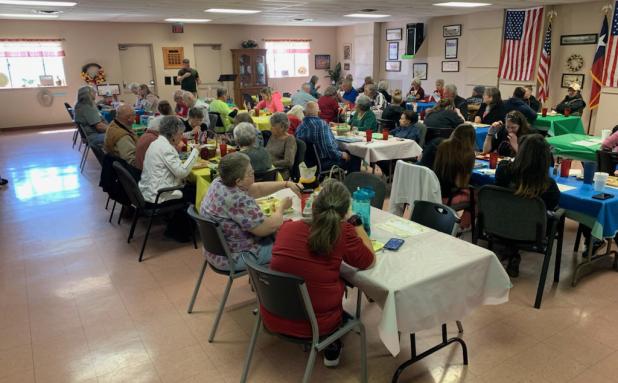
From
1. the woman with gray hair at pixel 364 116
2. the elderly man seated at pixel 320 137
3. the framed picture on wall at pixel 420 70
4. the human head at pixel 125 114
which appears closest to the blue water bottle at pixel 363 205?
the elderly man seated at pixel 320 137

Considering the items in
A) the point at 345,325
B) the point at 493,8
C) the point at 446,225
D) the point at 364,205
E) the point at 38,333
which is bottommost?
the point at 38,333

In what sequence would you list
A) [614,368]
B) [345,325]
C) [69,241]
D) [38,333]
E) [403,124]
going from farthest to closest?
[403,124] → [69,241] → [38,333] → [614,368] → [345,325]

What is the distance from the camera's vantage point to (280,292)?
2012mm

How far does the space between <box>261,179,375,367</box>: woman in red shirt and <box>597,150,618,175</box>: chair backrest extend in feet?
10.6

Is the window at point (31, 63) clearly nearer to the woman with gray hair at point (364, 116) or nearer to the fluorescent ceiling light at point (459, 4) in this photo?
the woman with gray hair at point (364, 116)

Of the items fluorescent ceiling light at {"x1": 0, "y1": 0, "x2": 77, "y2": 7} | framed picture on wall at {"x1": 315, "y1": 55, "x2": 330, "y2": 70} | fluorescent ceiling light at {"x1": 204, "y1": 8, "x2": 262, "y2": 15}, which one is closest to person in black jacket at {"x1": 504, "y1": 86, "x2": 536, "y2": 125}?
fluorescent ceiling light at {"x1": 204, "y1": 8, "x2": 262, "y2": 15}

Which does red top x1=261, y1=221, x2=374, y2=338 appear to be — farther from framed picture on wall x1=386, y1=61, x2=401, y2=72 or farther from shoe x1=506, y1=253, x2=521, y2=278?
framed picture on wall x1=386, y1=61, x2=401, y2=72

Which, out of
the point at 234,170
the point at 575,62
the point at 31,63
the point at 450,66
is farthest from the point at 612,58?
the point at 31,63

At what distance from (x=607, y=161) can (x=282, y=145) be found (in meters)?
3.12

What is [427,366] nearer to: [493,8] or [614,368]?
[614,368]

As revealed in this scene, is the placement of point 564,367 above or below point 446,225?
below

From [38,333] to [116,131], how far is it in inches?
92.6

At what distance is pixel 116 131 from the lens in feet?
15.6

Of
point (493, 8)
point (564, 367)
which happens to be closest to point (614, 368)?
point (564, 367)
